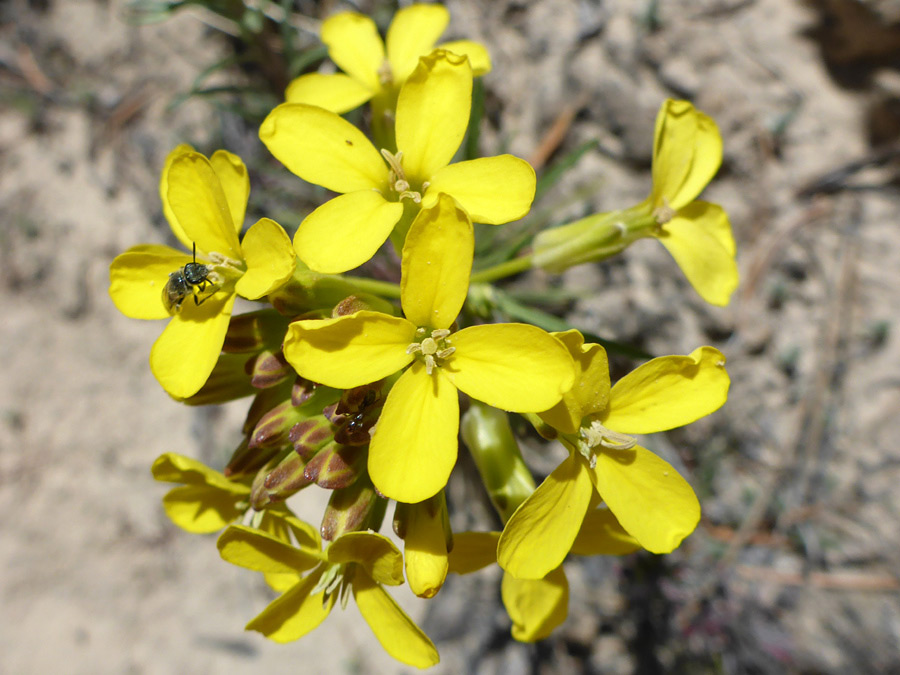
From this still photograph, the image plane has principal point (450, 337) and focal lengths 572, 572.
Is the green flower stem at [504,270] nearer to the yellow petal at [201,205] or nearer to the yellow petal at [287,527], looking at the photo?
the yellow petal at [201,205]

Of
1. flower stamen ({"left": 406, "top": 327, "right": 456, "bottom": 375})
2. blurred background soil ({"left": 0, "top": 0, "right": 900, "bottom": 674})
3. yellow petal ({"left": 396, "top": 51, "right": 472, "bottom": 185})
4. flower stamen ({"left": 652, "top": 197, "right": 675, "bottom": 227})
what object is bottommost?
blurred background soil ({"left": 0, "top": 0, "right": 900, "bottom": 674})

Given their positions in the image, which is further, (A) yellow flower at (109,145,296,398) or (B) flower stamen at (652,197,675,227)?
(B) flower stamen at (652,197,675,227)

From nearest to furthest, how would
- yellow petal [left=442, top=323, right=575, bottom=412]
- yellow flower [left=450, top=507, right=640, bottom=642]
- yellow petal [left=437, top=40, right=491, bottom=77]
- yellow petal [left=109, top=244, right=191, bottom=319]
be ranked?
yellow petal [left=442, top=323, right=575, bottom=412] < yellow petal [left=109, top=244, right=191, bottom=319] < yellow flower [left=450, top=507, right=640, bottom=642] < yellow petal [left=437, top=40, right=491, bottom=77]

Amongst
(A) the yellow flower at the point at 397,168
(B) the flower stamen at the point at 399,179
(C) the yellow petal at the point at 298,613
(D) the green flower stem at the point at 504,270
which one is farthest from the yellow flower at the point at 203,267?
(D) the green flower stem at the point at 504,270

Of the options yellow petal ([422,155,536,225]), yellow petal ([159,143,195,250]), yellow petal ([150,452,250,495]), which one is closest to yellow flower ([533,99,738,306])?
yellow petal ([422,155,536,225])

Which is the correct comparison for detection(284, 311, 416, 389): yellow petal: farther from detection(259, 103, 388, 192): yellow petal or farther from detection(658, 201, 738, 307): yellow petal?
detection(658, 201, 738, 307): yellow petal

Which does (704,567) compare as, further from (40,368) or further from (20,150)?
(20,150)
